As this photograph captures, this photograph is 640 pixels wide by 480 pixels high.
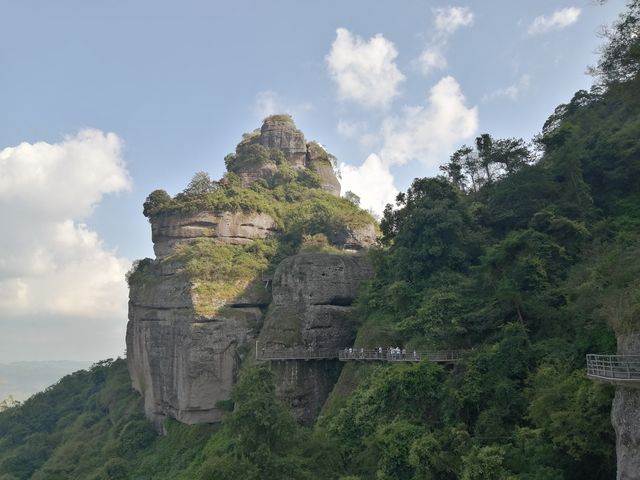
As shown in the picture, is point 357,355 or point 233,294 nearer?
point 357,355

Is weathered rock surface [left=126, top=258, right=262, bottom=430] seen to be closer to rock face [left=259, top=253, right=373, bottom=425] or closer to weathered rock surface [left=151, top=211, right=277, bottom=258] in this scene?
weathered rock surface [left=151, top=211, right=277, bottom=258]

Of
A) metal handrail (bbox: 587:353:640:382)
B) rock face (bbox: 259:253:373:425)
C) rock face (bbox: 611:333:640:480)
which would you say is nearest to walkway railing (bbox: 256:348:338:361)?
rock face (bbox: 259:253:373:425)

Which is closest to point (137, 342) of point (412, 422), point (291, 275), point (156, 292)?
point (156, 292)

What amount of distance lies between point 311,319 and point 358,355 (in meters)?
6.31

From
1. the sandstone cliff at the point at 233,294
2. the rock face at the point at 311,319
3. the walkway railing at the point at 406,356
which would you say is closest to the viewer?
the walkway railing at the point at 406,356

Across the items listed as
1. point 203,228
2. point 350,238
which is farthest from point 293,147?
point 203,228

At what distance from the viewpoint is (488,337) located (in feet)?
69.3

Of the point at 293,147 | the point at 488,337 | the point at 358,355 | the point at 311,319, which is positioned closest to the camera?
the point at 488,337

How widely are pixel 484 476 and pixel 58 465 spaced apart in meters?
39.3

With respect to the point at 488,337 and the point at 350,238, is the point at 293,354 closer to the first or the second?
the point at 488,337

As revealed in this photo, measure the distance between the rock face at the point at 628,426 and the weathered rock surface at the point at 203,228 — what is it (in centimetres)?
3317

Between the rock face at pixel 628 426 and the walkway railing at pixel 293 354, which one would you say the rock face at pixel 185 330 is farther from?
the rock face at pixel 628 426

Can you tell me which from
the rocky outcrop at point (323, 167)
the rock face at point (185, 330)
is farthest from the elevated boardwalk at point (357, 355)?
the rocky outcrop at point (323, 167)

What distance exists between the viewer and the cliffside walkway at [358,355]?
22.3m
